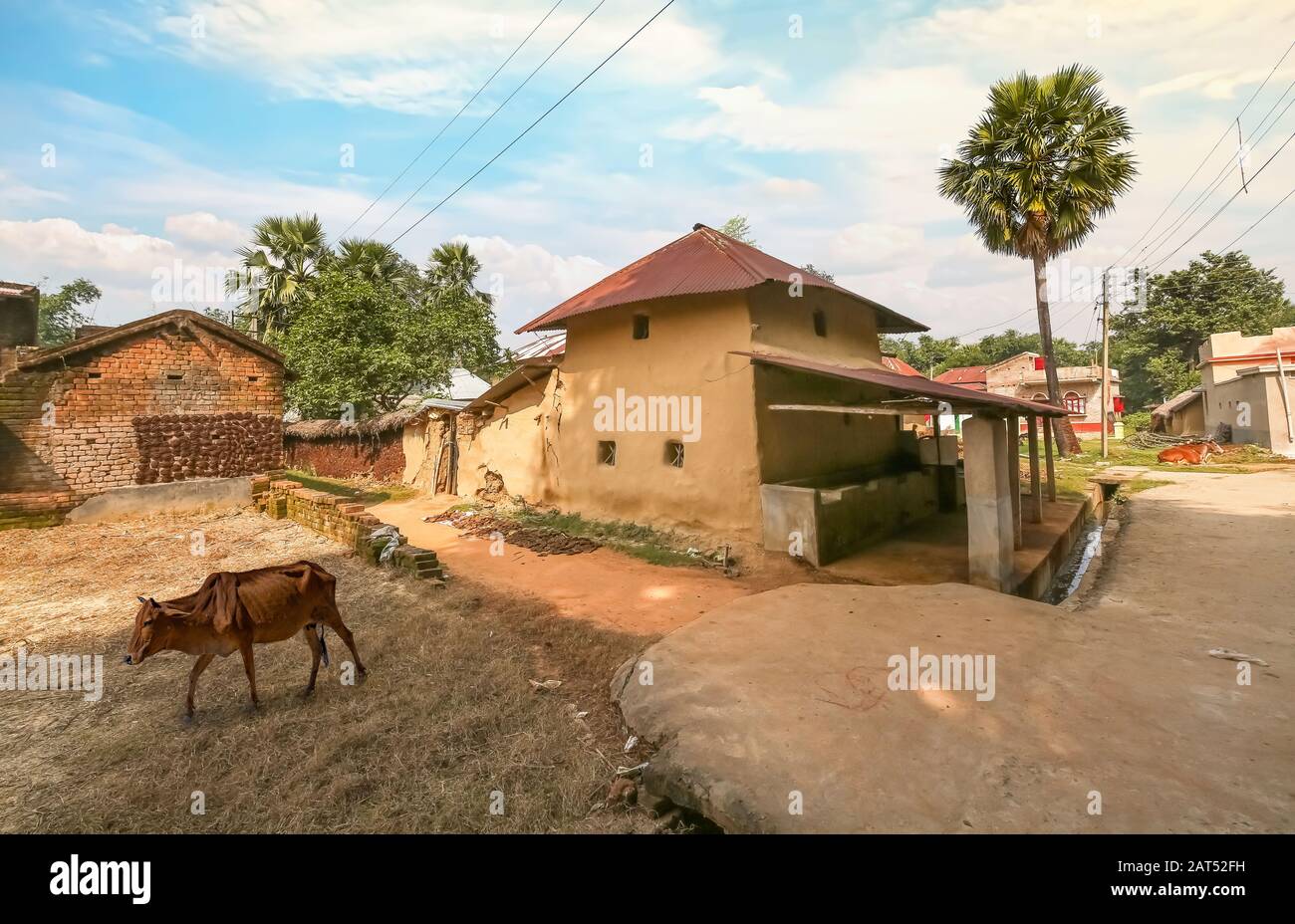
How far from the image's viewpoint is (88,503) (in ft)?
36.8

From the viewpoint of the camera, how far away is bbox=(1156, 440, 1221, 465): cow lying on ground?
22.5 m

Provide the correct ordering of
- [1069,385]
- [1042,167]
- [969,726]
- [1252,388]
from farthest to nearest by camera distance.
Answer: [1069,385] < [1252,388] < [1042,167] < [969,726]

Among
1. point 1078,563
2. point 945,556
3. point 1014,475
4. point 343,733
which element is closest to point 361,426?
point 343,733

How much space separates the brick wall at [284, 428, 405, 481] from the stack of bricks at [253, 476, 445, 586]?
5451mm

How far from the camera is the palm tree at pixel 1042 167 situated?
1617cm

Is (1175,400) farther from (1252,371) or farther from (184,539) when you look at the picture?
(184,539)

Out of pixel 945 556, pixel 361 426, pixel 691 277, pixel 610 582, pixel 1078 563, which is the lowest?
pixel 1078 563

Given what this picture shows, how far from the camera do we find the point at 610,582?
8422 millimetres

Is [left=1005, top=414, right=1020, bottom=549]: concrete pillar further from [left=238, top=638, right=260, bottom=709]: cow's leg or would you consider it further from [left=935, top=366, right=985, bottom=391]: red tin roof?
[left=935, top=366, right=985, bottom=391]: red tin roof

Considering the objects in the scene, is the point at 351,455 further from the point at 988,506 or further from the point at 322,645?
the point at 988,506

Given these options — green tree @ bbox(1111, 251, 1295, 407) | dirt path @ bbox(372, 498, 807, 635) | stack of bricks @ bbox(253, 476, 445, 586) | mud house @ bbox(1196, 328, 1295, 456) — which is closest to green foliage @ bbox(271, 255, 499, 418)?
stack of bricks @ bbox(253, 476, 445, 586)

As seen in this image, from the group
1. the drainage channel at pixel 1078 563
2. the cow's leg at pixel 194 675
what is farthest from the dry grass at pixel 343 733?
the drainage channel at pixel 1078 563

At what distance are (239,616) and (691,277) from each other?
847 cm
